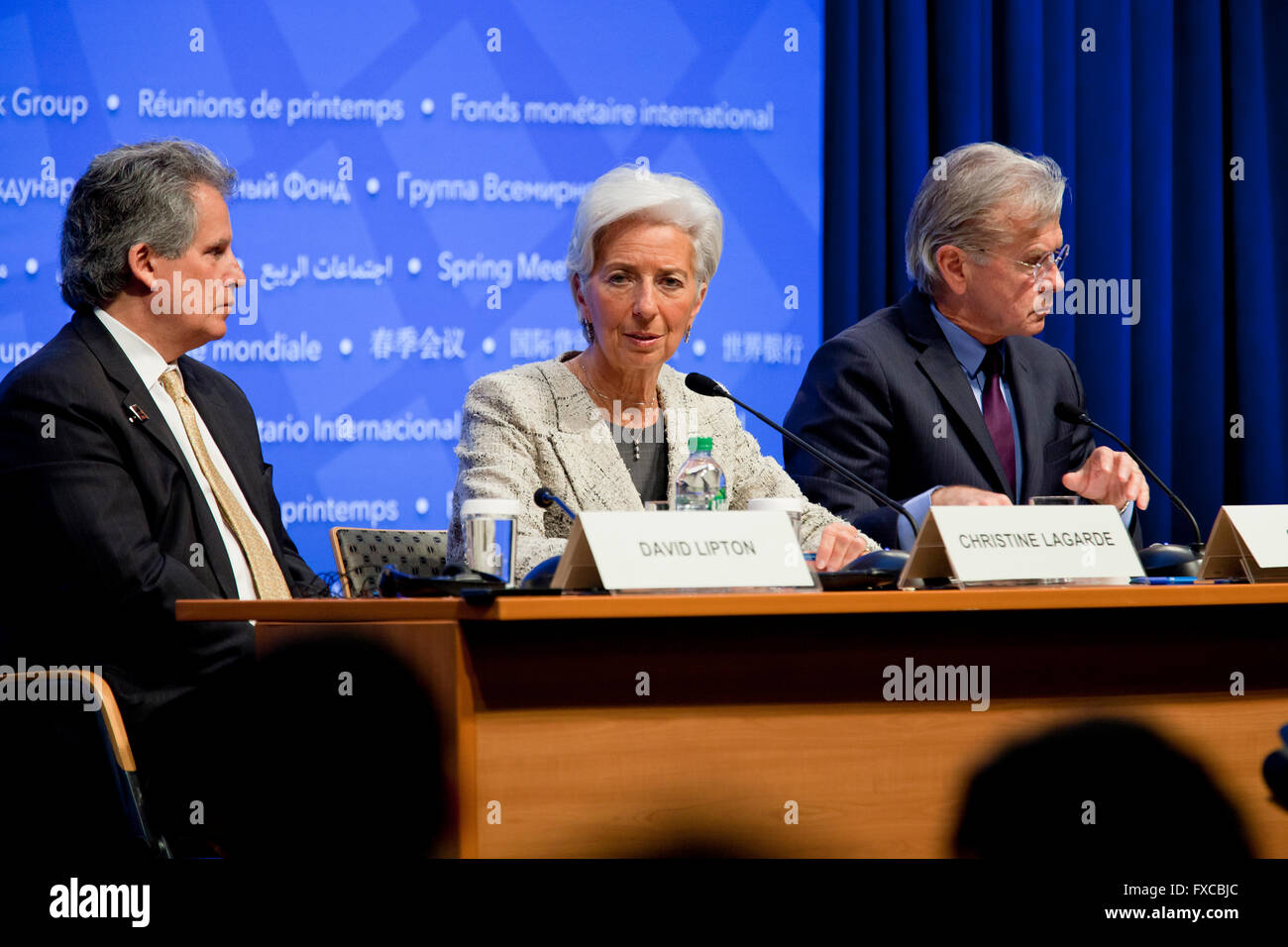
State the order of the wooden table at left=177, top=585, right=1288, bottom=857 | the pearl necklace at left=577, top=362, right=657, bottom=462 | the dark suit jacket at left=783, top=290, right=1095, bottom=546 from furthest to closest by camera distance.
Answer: the dark suit jacket at left=783, top=290, right=1095, bottom=546 → the pearl necklace at left=577, top=362, right=657, bottom=462 → the wooden table at left=177, top=585, right=1288, bottom=857

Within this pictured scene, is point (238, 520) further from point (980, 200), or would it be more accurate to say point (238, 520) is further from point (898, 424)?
point (980, 200)

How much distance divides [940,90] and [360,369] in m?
1.92

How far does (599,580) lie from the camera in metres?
1.33

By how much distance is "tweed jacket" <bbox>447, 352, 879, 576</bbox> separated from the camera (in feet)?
7.18

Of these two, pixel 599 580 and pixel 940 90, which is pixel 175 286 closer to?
pixel 599 580

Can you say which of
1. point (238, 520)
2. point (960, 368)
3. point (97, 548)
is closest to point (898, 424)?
point (960, 368)

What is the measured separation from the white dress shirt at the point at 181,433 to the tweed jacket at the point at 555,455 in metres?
0.37

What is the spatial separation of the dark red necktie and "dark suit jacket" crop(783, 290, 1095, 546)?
0.10ft

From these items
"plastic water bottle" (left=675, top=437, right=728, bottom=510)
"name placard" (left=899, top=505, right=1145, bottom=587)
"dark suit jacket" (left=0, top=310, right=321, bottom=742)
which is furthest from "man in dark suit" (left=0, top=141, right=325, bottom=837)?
"name placard" (left=899, top=505, right=1145, bottom=587)

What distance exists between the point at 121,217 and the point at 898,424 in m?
1.57

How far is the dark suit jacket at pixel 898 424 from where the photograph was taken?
2.70 meters

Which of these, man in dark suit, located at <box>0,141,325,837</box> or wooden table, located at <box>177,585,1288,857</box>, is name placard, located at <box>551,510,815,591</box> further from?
man in dark suit, located at <box>0,141,325,837</box>
